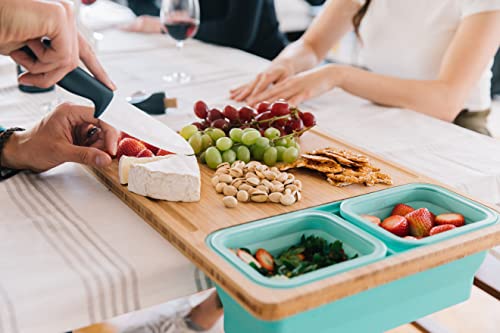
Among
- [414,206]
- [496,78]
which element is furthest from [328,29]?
[496,78]

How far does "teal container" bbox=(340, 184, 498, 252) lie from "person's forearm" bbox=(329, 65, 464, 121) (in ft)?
1.91

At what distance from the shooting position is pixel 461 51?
166 cm

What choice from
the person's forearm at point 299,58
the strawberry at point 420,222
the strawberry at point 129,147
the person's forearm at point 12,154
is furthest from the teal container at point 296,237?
the person's forearm at point 299,58

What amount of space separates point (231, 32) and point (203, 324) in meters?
1.24

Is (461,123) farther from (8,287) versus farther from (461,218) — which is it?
(8,287)

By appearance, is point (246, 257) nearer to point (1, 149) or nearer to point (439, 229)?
point (439, 229)

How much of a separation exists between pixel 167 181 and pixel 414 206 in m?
0.43

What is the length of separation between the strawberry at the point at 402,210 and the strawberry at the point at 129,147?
0.47 m

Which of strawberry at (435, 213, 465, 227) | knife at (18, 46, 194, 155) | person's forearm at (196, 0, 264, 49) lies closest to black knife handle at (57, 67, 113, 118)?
knife at (18, 46, 194, 155)

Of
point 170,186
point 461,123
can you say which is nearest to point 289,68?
point 461,123

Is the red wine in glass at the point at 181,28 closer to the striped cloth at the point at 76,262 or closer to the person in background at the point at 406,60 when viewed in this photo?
the person in background at the point at 406,60

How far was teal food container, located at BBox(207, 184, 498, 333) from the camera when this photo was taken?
0.78 m

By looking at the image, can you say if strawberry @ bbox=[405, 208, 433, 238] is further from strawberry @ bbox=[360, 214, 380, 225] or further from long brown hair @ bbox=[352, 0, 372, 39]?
long brown hair @ bbox=[352, 0, 372, 39]

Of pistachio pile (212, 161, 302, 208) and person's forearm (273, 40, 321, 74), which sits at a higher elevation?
pistachio pile (212, 161, 302, 208)
